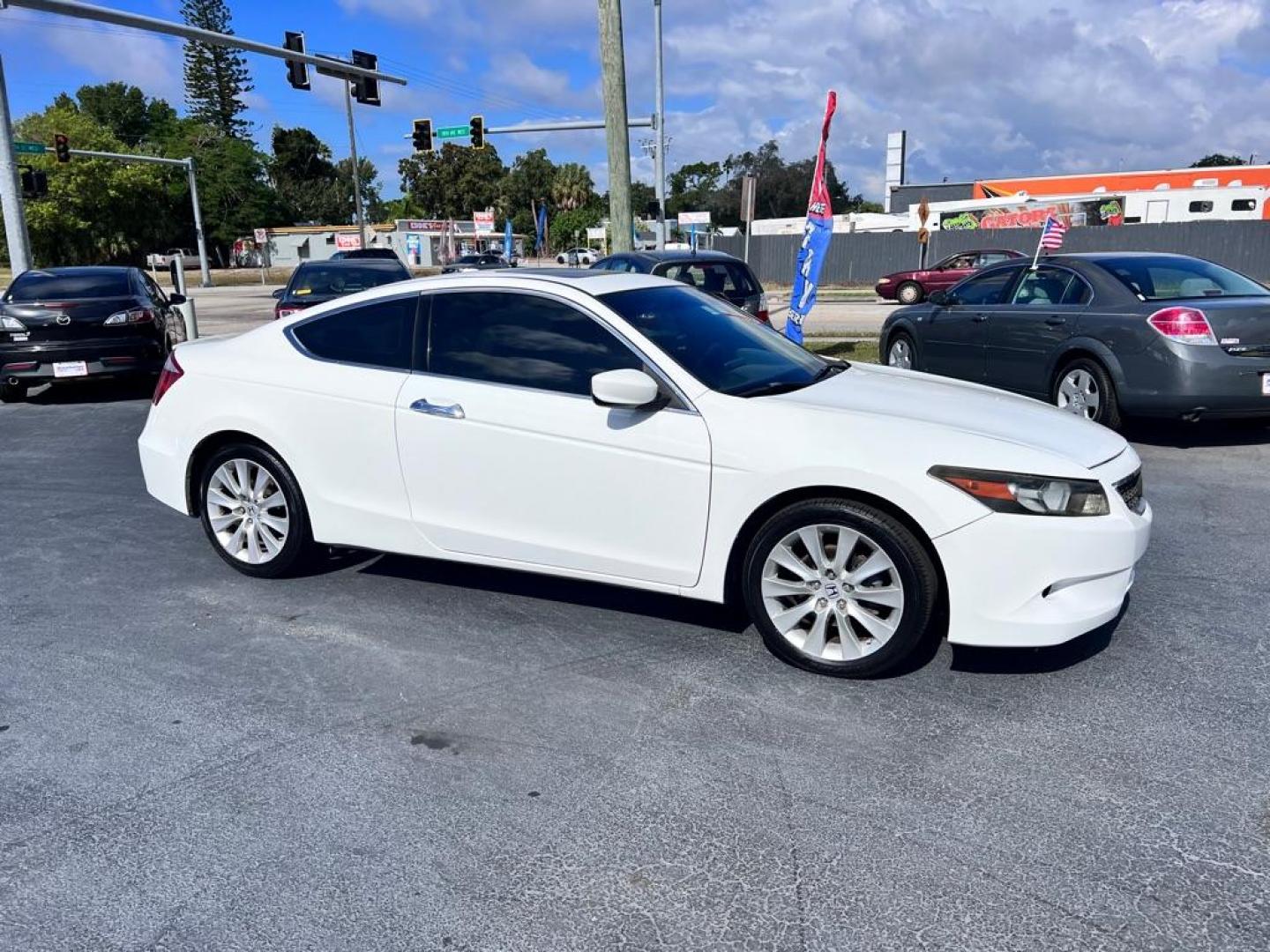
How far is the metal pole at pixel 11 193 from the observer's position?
1925 centimetres

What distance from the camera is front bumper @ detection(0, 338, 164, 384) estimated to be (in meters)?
11.2

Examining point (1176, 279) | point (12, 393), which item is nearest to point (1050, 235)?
point (1176, 279)

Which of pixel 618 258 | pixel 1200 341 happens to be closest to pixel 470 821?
pixel 1200 341

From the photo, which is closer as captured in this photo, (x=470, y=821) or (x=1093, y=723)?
(x=470, y=821)

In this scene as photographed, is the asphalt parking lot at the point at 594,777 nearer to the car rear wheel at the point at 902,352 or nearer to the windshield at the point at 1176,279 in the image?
the windshield at the point at 1176,279

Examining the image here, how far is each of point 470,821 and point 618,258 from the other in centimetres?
1140

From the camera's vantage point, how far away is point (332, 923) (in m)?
2.68

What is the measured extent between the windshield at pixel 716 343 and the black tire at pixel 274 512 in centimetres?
189

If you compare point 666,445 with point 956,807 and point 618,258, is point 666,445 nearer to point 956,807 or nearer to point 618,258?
point 956,807

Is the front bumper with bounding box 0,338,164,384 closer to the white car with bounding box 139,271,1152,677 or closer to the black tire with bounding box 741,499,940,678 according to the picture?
the white car with bounding box 139,271,1152,677

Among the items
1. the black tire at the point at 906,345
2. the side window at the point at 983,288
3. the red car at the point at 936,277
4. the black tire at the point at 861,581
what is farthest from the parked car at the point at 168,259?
the black tire at the point at 861,581

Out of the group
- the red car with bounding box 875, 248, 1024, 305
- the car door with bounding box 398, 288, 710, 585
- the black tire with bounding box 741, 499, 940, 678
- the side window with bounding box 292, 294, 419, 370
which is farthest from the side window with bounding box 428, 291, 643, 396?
the red car with bounding box 875, 248, 1024, 305

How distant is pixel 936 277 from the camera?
90.2ft

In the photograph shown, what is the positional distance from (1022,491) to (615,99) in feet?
38.8
